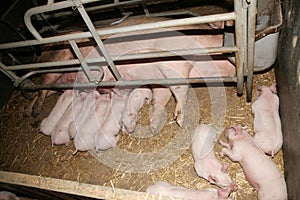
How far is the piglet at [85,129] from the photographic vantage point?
8.19 ft

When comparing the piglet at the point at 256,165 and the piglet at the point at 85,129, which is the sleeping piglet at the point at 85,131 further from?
the piglet at the point at 256,165

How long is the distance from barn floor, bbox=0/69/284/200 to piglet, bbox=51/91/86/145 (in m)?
0.17

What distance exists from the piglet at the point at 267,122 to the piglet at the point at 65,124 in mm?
1488

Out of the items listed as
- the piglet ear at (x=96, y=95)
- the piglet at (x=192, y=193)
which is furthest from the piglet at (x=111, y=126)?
the piglet at (x=192, y=193)

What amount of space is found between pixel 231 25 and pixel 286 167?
1065 millimetres

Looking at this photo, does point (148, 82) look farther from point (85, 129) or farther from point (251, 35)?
point (251, 35)

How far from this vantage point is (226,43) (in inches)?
86.7

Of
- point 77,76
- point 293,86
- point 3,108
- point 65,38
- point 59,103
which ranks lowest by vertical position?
point 3,108

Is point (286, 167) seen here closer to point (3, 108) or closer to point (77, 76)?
point (77, 76)

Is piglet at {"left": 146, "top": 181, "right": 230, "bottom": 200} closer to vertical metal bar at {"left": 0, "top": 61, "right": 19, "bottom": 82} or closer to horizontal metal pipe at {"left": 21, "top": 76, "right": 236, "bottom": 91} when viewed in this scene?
horizontal metal pipe at {"left": 21, "top": 76, "right": 236, "bottom": 91}

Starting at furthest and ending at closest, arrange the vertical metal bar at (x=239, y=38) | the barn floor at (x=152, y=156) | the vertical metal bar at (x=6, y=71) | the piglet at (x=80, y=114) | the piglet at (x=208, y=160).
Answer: the vertical metal bar at (x=6, y=71)
the piglet at (x=80, y=114)
the barn floor at (x=152, y=156)
the piglet at (x=208, y=160)
the vertical metal bar at (x=239, y=38)

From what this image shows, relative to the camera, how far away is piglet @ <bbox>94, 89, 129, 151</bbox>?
7.97 feet

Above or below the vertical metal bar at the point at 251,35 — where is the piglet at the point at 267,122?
below

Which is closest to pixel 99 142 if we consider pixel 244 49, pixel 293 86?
pixel 244 49
